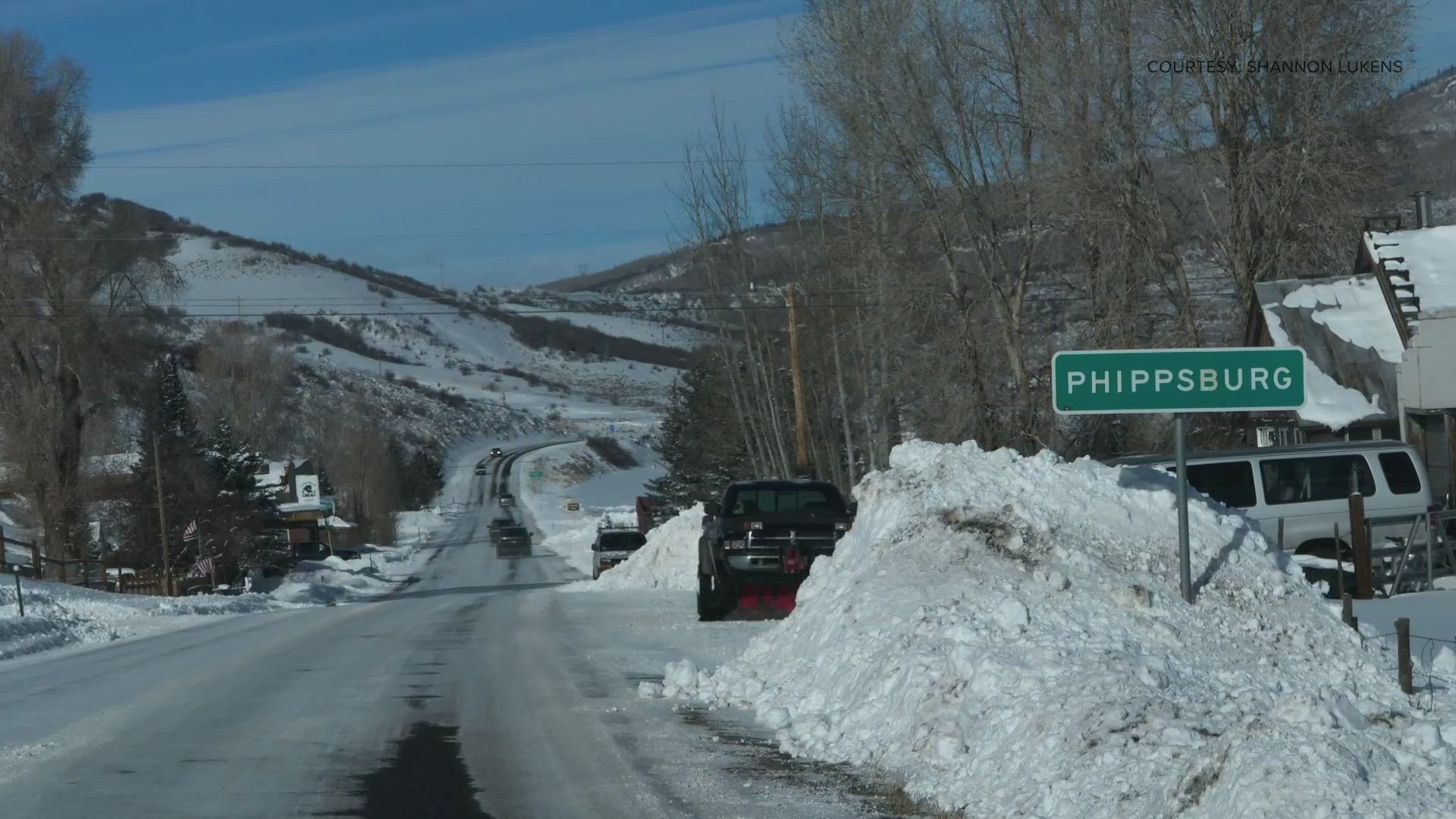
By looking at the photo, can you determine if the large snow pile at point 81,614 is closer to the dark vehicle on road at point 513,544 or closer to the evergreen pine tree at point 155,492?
the evergreen pine tree at point 155,492

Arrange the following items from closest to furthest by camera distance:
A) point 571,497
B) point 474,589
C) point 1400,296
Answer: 1. point 1400,296
2. point 474,589
3. point 571,497

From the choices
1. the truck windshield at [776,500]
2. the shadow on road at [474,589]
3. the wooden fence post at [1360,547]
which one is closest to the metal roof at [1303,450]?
the wooden fence post at [1360,547]

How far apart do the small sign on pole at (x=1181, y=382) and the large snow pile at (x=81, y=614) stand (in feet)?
49.5

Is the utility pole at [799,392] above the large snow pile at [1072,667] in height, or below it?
above

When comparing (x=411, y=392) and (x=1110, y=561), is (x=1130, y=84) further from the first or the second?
(x=411, y=392)

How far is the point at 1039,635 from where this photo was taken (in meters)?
10.1

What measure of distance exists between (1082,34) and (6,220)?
103ft

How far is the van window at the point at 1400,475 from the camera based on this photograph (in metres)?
19.2

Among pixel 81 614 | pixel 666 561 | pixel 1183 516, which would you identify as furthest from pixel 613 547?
pixel 1183 516

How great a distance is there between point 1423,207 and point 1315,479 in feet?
55.0

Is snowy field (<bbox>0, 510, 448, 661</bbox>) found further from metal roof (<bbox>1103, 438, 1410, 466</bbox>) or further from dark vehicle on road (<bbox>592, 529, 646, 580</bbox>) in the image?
metal roof (<bbox>1103, 438, 1410, 466</bbox>)

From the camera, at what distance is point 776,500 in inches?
794

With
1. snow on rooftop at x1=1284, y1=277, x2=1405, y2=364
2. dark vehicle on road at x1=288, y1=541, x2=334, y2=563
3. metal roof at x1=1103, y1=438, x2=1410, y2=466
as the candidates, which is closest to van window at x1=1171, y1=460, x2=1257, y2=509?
metal roof at x1=1103, y1=438, x2=1410, y2=466

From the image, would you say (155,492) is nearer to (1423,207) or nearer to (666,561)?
(666,561)
